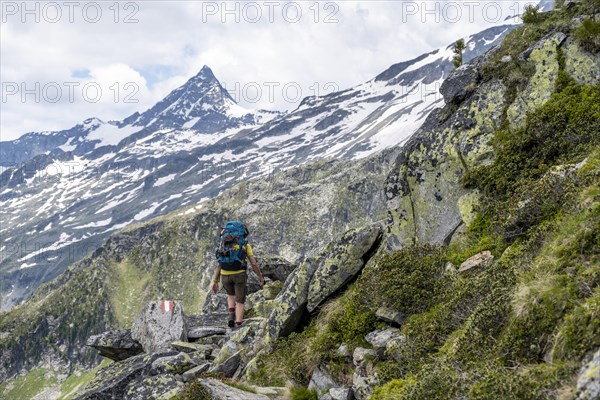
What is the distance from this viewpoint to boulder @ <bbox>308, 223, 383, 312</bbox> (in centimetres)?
1471

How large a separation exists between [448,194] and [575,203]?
20.2 ft

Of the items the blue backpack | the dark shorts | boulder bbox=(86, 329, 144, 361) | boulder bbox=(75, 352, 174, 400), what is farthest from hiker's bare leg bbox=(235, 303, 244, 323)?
boulder bbox=(86, 329, 144, 361)

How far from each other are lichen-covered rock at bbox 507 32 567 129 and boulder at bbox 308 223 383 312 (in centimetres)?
627

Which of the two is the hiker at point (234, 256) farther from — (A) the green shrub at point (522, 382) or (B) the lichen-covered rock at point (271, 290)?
(A) the green shrub at point (522, 382)

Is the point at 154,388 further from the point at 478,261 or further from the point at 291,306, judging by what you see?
the point at 478,261

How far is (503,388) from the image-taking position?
620 centimetres

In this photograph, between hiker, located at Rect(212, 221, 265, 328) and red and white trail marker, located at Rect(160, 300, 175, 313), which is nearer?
hiker, located at Rect(212, 221, 265, 328)

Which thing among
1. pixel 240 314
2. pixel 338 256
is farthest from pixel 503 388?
pixel 240 314

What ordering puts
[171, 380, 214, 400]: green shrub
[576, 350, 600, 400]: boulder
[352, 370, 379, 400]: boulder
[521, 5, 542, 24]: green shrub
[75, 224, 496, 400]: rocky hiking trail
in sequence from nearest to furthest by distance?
[576, 350, 600, 400]: boulder < [352, 370, 379, 400]: boulder < [75, 224, 496, 400]: rocky hiking trail < [171, 380, 214, 400]: green shrub < [521, 5, 542, 24]: green shrub

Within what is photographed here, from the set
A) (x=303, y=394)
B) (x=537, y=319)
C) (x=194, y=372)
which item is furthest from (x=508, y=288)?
(x=194, y=372)

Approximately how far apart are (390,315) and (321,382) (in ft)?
7.76

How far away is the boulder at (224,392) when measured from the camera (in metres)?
10.9

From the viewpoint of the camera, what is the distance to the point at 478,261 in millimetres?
11289

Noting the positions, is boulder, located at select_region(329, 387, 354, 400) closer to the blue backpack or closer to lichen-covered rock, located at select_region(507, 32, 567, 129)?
the blue backpack
